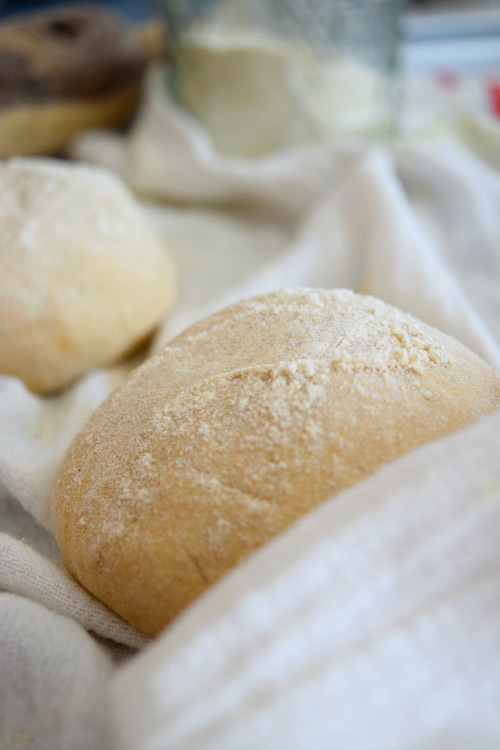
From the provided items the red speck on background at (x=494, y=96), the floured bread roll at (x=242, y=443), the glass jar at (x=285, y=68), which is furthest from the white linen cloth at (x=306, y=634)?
the red speck on background at (x=494, y=96)

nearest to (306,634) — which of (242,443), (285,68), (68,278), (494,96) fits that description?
(242,443)

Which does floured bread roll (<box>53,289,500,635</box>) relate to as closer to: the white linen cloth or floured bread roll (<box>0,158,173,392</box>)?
the white linen cloth

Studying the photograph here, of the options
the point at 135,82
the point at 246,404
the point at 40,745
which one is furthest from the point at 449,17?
the point at 40,745

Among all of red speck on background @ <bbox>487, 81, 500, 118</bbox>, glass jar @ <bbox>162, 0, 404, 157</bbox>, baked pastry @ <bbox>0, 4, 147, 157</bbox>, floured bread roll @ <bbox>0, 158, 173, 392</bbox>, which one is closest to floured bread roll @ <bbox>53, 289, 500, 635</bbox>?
floured bread roll @ <bbox>0, 158, 173, 392</bbox>

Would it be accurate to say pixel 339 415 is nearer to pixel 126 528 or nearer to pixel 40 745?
pixel 126 528

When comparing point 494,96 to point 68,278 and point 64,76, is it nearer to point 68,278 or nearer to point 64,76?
point 64,76

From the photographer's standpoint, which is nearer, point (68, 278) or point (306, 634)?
point (306, 634)
